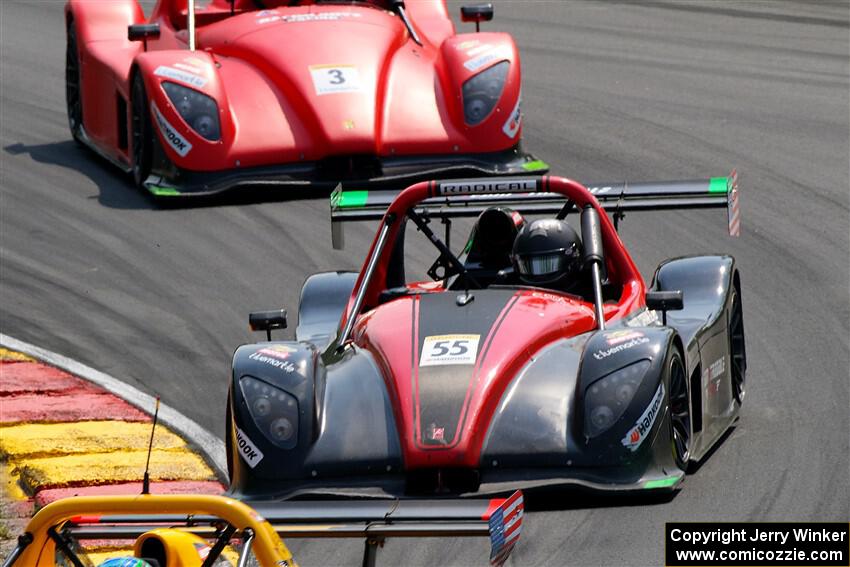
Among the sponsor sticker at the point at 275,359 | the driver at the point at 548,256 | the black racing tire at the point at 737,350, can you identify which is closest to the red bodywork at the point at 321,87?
the black racing tire at the point at 737,350

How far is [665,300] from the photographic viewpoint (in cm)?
866

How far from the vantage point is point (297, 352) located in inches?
335

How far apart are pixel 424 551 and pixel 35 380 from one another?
343cm

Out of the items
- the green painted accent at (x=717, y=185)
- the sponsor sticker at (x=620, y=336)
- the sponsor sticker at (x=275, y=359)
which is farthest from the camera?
the green painted accent at (x=717, y=185)

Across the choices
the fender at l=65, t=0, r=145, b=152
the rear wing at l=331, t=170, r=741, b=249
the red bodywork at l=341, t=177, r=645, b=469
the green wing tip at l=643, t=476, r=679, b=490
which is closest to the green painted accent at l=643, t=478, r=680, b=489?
the green wing tip at l=643, t=476, r=679, b=490

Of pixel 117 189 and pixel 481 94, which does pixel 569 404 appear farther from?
pixel 117 189

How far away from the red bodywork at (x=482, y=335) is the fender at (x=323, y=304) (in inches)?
13.7

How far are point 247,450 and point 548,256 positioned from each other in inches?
79.3

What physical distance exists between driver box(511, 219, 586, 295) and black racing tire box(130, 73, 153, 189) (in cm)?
509

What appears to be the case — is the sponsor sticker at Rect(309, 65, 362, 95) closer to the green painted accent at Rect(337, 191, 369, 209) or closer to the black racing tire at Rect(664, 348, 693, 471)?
the green painted accent at Rect(337, 191, 369, 209)

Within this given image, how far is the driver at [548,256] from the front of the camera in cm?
921

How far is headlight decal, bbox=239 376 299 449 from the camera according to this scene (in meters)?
8.05

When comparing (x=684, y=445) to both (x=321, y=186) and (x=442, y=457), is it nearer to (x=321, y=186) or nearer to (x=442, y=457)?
(x=442, y=457)

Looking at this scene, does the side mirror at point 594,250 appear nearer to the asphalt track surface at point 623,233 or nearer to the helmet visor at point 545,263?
the helmet visor at point 545,263
